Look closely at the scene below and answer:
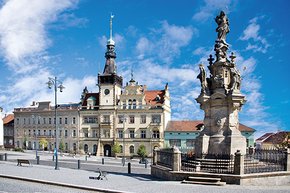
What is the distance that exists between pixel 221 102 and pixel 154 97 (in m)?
43.5

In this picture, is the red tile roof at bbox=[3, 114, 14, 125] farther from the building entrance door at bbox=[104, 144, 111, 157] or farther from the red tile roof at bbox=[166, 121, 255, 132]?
the red tile roof at bbox=[166, 121, 255, 132]

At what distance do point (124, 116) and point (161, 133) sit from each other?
8054 millimetres

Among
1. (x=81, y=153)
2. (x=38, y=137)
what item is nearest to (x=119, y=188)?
(x=81, y=153)

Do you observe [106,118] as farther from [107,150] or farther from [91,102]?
[107,150]

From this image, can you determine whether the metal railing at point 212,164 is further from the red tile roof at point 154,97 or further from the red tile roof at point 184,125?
the red tile roof at point 154,97

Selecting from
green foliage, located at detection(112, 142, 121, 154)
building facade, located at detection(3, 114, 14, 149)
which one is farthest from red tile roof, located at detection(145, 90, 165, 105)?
building facade, located at detection(3, 114, 14, 149)

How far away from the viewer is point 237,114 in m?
20.3

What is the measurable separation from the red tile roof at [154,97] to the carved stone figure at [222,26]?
4058 cm

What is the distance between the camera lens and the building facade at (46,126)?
6750cm

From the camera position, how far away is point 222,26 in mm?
21562

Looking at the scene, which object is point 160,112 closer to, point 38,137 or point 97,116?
point 97,116

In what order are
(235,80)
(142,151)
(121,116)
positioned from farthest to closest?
(121,116) < (142,151) < (235,80)

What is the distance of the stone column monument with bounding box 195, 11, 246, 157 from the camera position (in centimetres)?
1953

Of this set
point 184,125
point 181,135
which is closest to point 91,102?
point 184,125
